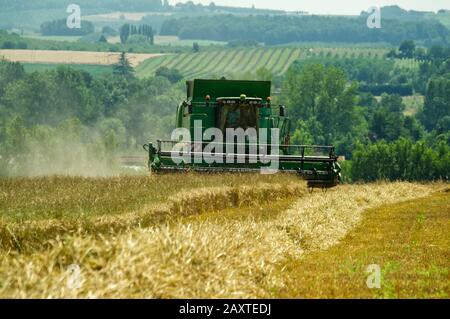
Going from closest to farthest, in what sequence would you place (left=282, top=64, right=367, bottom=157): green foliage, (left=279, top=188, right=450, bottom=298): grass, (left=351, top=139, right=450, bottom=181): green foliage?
(left=279, top=188, right=450, bottom=298): grass, (left=351, top=139, right=450, bottom=181): green foliage, (left=282, top=64, right=367, bottom=157): green foliage

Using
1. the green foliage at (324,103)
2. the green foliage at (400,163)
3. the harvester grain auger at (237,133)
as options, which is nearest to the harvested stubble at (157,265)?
the harvester grain auger at (237,133)

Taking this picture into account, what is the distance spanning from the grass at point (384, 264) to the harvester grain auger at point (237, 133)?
22.0 ft

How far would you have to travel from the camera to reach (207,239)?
40.2 ft

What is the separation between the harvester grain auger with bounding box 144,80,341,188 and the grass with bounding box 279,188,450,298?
22.0 ft

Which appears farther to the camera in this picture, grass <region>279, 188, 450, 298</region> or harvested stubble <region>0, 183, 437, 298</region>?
grass <region>279, 188, 450, 298</region>

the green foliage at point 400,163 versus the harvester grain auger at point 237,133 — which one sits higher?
the harvester grain auger at point 237,133

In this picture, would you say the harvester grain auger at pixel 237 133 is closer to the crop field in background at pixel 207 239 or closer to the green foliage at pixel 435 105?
the crop field in background at pixel 207 239

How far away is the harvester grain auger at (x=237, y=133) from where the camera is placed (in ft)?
97.8

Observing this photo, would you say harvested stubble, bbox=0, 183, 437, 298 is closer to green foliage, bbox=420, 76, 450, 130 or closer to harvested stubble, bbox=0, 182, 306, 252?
harvested stubble, bbox=0, 182, 306, 252

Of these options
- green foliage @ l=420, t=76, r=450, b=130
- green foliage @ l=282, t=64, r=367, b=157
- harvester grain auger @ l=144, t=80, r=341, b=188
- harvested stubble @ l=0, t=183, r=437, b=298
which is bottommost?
green foliage @ l=420, t=76, r=450, b=130

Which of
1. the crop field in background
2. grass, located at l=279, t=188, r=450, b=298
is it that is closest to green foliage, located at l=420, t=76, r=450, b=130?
the crop field in background

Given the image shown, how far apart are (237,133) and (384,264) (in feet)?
56.7

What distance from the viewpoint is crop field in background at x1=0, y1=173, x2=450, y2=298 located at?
10414mm
